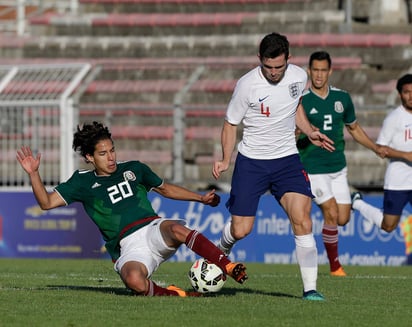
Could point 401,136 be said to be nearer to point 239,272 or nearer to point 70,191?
point 70,191

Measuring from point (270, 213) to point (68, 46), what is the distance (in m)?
9.72

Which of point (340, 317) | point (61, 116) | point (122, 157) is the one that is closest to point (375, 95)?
point (122, 157)

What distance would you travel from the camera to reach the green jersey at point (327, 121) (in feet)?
43.9

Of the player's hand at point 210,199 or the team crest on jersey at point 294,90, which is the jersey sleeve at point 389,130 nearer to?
the team crest on jersey at point 294,90

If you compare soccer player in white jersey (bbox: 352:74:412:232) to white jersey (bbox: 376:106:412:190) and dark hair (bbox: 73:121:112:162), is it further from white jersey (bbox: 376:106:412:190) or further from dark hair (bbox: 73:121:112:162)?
dark hair (bbox: 73:121:112:162)

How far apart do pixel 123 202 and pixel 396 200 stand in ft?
18.0

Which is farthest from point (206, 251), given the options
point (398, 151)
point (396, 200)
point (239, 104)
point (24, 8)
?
point (24, 8)

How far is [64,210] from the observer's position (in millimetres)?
18547

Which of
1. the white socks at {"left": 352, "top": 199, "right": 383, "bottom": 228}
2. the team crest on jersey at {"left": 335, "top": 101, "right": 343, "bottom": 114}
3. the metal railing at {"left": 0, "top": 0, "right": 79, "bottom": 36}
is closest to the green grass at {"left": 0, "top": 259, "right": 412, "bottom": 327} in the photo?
the white socks at {"left": 352, "top": 199, "right": 383, "bottom": 228}

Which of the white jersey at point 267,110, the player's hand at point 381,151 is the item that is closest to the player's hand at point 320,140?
the white jersey at point 267,110

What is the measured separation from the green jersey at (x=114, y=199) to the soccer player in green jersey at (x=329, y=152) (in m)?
4.00

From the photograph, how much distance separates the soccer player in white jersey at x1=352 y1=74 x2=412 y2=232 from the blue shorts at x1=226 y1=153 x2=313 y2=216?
13.6 feet

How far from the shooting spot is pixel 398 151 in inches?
550

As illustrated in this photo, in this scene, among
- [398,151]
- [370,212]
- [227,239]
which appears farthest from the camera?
[370,212]
